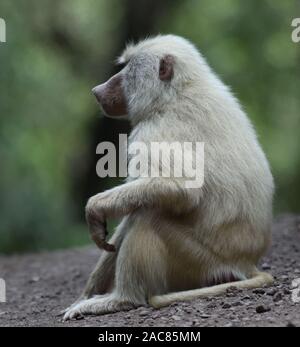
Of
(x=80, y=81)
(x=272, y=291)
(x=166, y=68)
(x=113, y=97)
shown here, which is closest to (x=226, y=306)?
(x=272, y=291)

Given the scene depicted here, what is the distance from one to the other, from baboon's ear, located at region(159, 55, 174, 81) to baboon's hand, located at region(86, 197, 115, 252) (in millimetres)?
1044

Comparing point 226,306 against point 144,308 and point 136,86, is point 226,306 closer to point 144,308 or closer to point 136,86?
point 144,308

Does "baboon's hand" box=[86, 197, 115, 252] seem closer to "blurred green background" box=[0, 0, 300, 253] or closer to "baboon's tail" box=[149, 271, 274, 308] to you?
"baboon's tail" box=[149, 271, 274, 308]

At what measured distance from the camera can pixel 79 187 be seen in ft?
53.3

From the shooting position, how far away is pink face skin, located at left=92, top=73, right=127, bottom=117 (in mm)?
5492

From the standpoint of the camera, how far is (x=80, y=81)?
16734 mm

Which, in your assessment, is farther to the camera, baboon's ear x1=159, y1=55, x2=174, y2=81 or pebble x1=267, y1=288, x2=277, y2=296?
baboon's ear x1=159, y1=55, x2=174, y2=81

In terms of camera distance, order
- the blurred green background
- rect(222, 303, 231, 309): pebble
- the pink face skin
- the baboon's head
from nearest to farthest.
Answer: rect(222, 303, 231, 309): pebble
the baboon's head
the pink face skin
the blurred green background

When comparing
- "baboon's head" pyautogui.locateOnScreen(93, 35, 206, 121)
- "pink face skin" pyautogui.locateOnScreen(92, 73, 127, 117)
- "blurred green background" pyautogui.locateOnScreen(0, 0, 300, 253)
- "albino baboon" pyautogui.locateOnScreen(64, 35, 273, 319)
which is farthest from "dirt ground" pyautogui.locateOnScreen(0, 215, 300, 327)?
"blurred green background" pyautogui.locateOnScreen(0, 0, 300, 253)

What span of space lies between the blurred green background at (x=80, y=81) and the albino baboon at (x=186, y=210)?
271 inches

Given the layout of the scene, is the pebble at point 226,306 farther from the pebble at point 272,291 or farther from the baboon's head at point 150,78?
the baboon's head at point 150,78

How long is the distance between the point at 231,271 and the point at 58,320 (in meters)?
1.26

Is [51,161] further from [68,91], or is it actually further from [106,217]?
[106,217]

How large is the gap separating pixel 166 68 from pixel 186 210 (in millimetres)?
1106
